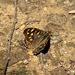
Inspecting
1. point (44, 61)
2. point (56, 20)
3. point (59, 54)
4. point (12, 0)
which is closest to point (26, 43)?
point (44, 61)

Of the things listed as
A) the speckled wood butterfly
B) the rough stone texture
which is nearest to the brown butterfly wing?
the speckled wood butterfly

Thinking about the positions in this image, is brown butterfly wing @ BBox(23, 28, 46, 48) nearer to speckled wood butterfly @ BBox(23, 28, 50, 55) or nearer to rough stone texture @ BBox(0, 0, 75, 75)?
speckled wood butterfly @ BBox(23, 28, 50, 55)

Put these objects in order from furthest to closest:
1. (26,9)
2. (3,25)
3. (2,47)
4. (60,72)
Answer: (26,9)
(3,25)
(2,47)
(60,72)

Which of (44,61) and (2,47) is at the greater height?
(2,47)

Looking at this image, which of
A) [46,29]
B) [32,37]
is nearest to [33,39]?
[32,37]

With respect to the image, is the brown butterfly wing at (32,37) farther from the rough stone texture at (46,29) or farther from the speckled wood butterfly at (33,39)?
the rough stone texture at (46,29)

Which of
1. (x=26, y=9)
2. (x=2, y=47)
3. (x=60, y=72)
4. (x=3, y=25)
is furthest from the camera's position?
(x=26, y=9)

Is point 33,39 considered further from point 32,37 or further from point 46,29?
point 46,29

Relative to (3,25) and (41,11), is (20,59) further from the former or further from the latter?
(41,11)

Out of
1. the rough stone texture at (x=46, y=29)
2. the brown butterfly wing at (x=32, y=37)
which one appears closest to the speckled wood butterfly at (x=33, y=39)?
the brown butterfly wing at (x=32, y=37)

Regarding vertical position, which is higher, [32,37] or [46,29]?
[46,29]

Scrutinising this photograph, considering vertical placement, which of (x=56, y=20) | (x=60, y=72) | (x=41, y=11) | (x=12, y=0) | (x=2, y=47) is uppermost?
(x=12, y=0)
